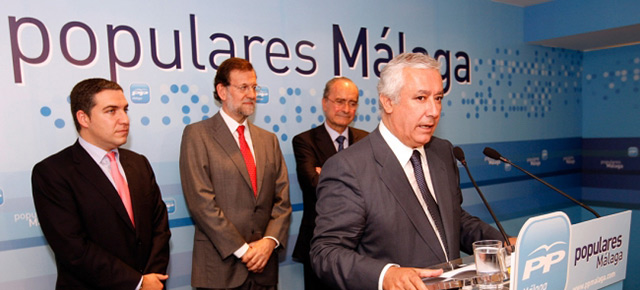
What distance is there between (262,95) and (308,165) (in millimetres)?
675

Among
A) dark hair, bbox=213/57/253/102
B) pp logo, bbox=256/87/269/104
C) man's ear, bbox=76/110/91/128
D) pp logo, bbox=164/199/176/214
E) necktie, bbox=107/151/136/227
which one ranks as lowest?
pp logo, bbox=164/199/176/214

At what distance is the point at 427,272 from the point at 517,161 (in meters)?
4.45

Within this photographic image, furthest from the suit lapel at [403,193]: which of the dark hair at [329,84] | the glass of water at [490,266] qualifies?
the dark hair at [329,84]

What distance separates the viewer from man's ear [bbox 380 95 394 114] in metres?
1.95

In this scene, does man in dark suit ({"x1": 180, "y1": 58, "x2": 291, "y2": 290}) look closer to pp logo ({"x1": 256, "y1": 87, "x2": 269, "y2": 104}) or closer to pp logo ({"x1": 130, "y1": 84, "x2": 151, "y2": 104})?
pp logo ({"x1": 130, "y1": 84, "x2": 151, "y2": 104})

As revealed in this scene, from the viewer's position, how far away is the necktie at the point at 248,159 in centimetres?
304

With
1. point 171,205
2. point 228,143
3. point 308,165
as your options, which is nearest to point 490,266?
point 228,143

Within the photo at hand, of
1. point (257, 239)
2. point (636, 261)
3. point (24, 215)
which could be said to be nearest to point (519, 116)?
point (636, 261)

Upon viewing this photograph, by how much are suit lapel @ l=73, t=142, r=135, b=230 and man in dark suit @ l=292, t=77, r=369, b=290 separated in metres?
1.31

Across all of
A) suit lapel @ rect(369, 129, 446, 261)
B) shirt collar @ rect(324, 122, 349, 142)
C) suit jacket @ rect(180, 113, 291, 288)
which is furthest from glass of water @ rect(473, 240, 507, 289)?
shirt collar @ rect(324, 122, 349, 142)

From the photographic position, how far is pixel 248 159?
3.08 meters

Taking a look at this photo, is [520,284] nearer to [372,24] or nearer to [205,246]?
[205,246]

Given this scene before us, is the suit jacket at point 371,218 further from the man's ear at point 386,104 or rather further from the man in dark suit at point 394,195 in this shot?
the man's ear at point 386,104

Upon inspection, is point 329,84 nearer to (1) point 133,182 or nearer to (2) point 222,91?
(2) point 222,91
